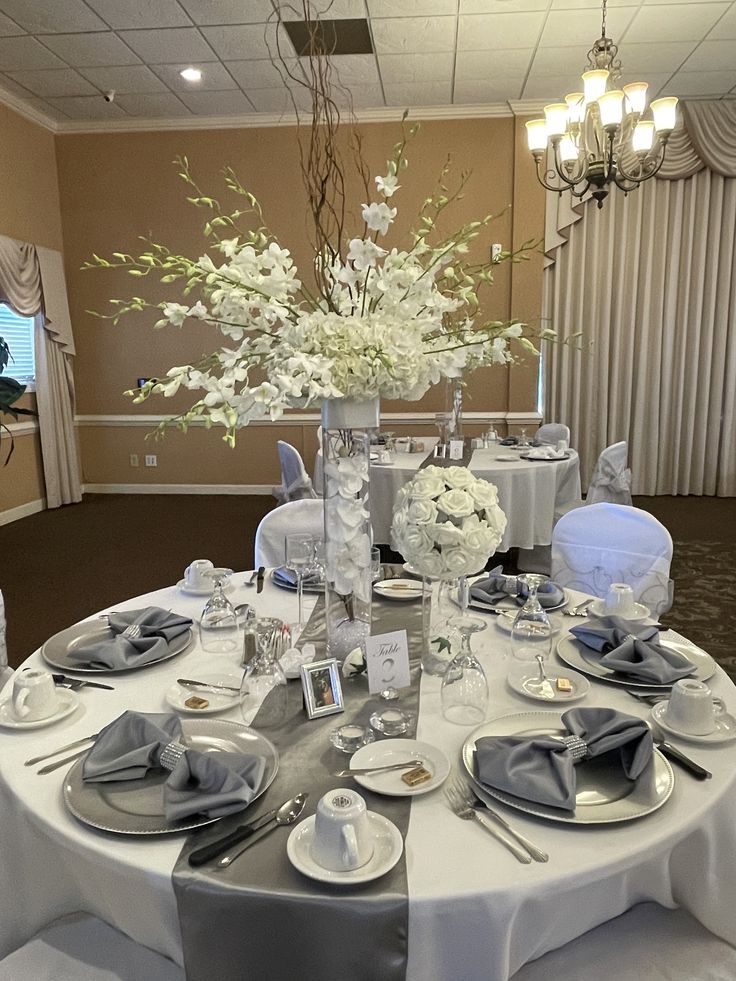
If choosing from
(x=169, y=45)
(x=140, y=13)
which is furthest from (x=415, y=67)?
(x=140, y=13)

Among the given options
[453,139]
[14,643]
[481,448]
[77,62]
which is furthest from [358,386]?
[453,139]

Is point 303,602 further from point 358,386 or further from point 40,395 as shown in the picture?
point 40,395

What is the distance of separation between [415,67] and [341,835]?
5895mm

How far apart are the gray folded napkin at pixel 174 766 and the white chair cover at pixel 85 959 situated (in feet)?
0.89

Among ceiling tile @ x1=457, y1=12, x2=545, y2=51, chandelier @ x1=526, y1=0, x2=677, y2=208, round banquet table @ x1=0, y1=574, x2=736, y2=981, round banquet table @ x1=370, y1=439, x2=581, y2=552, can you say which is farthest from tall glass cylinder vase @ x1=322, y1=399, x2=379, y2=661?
ceiling tile @ x1=457, y1=12, x2=545, y2=51

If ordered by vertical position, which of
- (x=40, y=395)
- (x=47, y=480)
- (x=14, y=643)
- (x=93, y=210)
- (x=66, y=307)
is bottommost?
(x=14, y=643)

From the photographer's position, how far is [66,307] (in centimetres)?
678

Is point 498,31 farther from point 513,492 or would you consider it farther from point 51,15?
point 513,492

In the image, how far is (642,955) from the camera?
109 centimetres

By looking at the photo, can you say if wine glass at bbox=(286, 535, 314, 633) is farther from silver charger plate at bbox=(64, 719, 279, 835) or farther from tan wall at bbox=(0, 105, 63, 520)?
tan wall at bbox=(0, 105, 63, 520)

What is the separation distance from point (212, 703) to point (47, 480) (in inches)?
236

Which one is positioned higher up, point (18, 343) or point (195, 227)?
point (195, 227)

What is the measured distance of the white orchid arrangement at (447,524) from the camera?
137cm

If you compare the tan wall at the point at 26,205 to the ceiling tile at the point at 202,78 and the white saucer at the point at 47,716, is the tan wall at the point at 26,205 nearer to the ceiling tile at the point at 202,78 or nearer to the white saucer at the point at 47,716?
the ceiling tile at the point at 202,78
